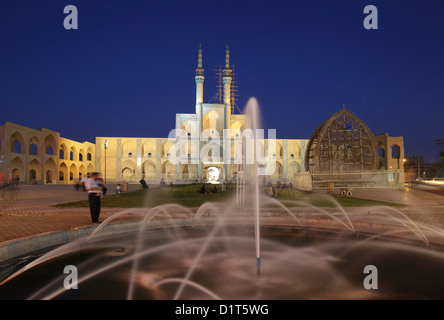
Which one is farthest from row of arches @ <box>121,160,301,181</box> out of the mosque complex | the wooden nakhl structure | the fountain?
the fountain

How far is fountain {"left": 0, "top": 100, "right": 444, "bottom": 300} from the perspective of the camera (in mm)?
3342

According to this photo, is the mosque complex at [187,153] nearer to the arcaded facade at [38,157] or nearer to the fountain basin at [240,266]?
the arcaded facade at [38,157]

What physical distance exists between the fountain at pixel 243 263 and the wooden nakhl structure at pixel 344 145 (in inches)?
653

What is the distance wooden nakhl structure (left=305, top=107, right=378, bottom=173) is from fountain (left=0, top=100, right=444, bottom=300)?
16584mm

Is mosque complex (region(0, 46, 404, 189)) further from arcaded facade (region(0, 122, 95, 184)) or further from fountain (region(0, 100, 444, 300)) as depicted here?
fountain (region(0, 100, 444, 300))

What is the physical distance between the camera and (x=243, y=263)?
4.40 m

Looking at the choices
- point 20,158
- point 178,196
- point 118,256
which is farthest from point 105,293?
point 20,158

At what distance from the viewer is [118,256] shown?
473cm

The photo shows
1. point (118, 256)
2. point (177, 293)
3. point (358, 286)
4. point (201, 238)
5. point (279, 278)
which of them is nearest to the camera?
point (177, 293)

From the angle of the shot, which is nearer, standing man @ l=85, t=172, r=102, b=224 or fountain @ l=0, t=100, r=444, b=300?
fountain @ l=0, t=100, r=444, b=300

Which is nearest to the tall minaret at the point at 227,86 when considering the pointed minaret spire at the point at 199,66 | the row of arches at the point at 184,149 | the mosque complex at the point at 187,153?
the mosque complex at the point at 187,153

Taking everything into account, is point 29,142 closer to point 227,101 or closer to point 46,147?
point 46,147
